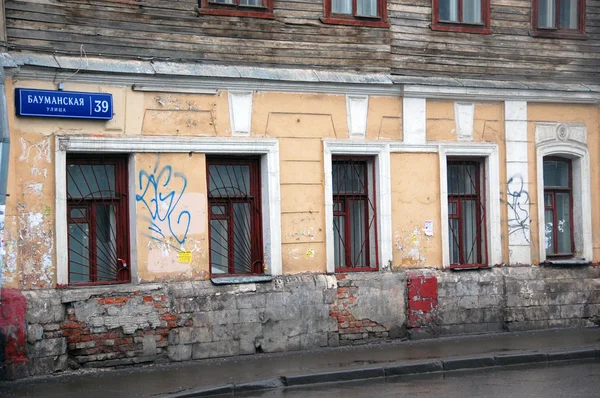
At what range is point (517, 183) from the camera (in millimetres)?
17297

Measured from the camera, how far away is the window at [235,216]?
15023mm

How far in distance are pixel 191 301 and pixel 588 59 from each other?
26.9ft

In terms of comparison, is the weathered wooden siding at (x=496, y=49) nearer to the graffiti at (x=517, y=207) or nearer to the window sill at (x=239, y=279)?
the graffiti at (x=517, y=207)

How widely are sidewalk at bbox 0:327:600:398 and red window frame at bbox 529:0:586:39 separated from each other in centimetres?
496

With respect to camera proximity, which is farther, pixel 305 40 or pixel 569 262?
pixel 569 262

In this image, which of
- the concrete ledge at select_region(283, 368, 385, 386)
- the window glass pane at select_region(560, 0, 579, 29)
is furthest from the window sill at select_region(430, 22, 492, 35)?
the concrete ledge at select_region(283, 368, 385, 386)

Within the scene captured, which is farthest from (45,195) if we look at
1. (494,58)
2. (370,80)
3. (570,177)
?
(570,177)

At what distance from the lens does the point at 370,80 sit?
15.8 meters

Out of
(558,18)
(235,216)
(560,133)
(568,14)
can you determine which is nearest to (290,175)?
(235,216)

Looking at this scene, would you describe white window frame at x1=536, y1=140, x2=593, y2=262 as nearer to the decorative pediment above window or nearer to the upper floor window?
the decorative pediment above window

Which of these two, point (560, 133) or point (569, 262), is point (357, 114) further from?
point (569, 262)

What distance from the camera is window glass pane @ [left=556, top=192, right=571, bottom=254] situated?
1809 cm

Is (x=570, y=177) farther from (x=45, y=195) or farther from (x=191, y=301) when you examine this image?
(x=45, y=195)

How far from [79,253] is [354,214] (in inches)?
171
